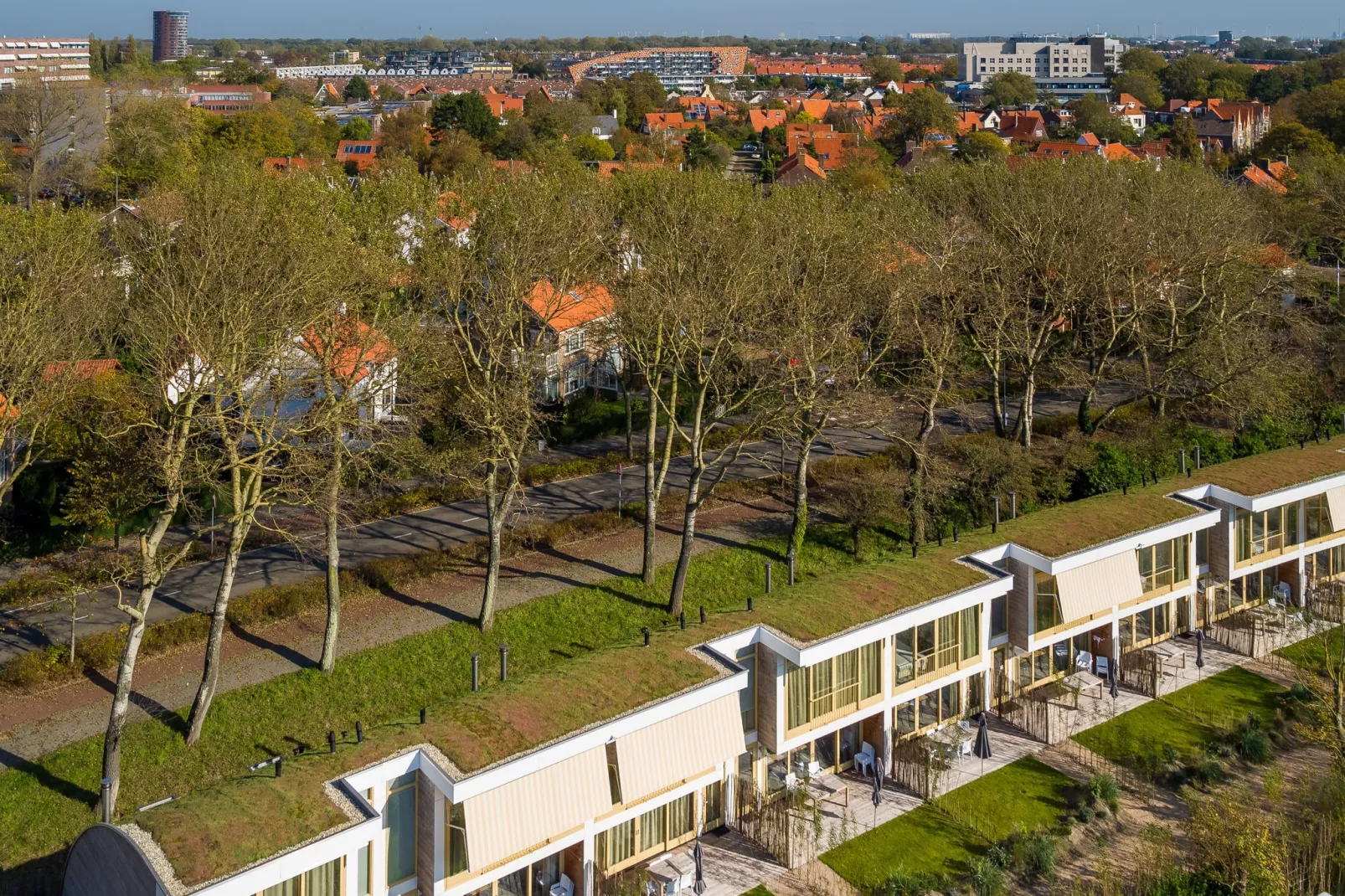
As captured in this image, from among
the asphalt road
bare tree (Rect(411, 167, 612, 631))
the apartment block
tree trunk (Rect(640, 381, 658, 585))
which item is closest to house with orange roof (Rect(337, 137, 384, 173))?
the asphalt road

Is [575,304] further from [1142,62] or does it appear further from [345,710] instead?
[1142,62]

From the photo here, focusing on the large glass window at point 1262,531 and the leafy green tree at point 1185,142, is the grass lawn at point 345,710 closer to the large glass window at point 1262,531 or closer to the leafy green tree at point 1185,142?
the large glass window at point 1262,531

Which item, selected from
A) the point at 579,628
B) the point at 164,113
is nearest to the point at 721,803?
the point at 579,628

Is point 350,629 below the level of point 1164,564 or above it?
below

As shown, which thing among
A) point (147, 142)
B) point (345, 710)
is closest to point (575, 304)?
point (345, 710)

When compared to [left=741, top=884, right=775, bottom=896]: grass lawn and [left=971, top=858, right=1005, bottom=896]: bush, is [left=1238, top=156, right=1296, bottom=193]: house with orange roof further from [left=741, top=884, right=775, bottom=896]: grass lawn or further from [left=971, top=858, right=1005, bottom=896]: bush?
[left=741, top=884, right=775, bottom=896]: grass lawn

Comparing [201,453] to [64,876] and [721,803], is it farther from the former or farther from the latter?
[721,803]
